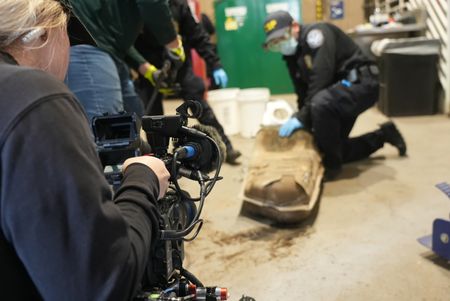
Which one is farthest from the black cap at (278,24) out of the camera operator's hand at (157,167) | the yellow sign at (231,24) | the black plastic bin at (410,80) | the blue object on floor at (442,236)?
the yellow sign at (231,24)

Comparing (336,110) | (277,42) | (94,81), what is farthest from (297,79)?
(94,81)

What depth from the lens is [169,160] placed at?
39.4 inches

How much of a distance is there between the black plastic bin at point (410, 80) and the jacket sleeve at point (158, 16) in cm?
259

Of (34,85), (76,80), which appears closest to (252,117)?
(76,80)

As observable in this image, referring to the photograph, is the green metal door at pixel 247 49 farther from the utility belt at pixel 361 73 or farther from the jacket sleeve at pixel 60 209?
the jacket sleeve at pixel 60 209

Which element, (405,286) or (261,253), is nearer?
(405,286)

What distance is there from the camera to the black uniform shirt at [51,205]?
621mm

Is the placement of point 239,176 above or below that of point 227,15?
below

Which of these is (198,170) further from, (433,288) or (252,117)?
(252,117)

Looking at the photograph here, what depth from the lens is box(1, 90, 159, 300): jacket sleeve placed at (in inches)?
24.4

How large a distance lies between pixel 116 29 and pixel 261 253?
3.72ft

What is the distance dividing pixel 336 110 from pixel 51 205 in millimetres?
2289

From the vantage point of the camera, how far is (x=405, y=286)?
65.1 inches

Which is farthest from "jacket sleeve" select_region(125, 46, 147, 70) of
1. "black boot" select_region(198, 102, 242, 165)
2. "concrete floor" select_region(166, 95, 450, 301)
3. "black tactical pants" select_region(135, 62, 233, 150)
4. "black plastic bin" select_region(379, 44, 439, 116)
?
"black plastic bin" select_region(379, 44, 439, 116)
